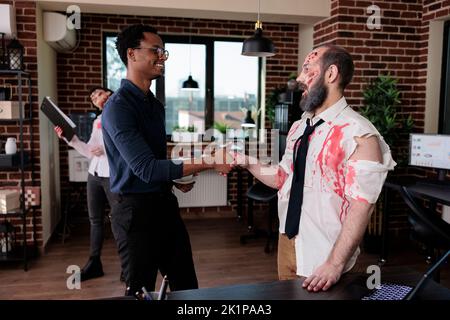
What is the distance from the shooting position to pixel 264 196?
15.2 ft

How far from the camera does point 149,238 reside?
6.55 feet

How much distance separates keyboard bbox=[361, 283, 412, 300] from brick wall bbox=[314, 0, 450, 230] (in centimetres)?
351

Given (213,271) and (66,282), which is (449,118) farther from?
(66,282)

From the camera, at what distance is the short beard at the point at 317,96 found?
163cm

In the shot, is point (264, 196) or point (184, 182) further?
point (264, 196)

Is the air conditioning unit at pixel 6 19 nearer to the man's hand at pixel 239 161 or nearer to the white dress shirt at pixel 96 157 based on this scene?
the white dress shirt at pixel 96 157

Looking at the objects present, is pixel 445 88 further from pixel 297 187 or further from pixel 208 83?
pixel 297 187

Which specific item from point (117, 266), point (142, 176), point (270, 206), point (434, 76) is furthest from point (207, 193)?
point (142, 176)

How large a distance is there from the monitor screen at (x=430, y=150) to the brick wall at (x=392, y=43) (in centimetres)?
39

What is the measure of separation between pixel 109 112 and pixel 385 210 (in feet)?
9.75

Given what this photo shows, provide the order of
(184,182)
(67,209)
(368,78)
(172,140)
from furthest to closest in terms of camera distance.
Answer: (172,140), (67,209), (368,78), (184,182)

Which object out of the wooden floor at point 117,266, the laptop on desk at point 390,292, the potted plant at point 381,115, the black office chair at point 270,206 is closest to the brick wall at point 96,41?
the wooden floor at point 117,266
